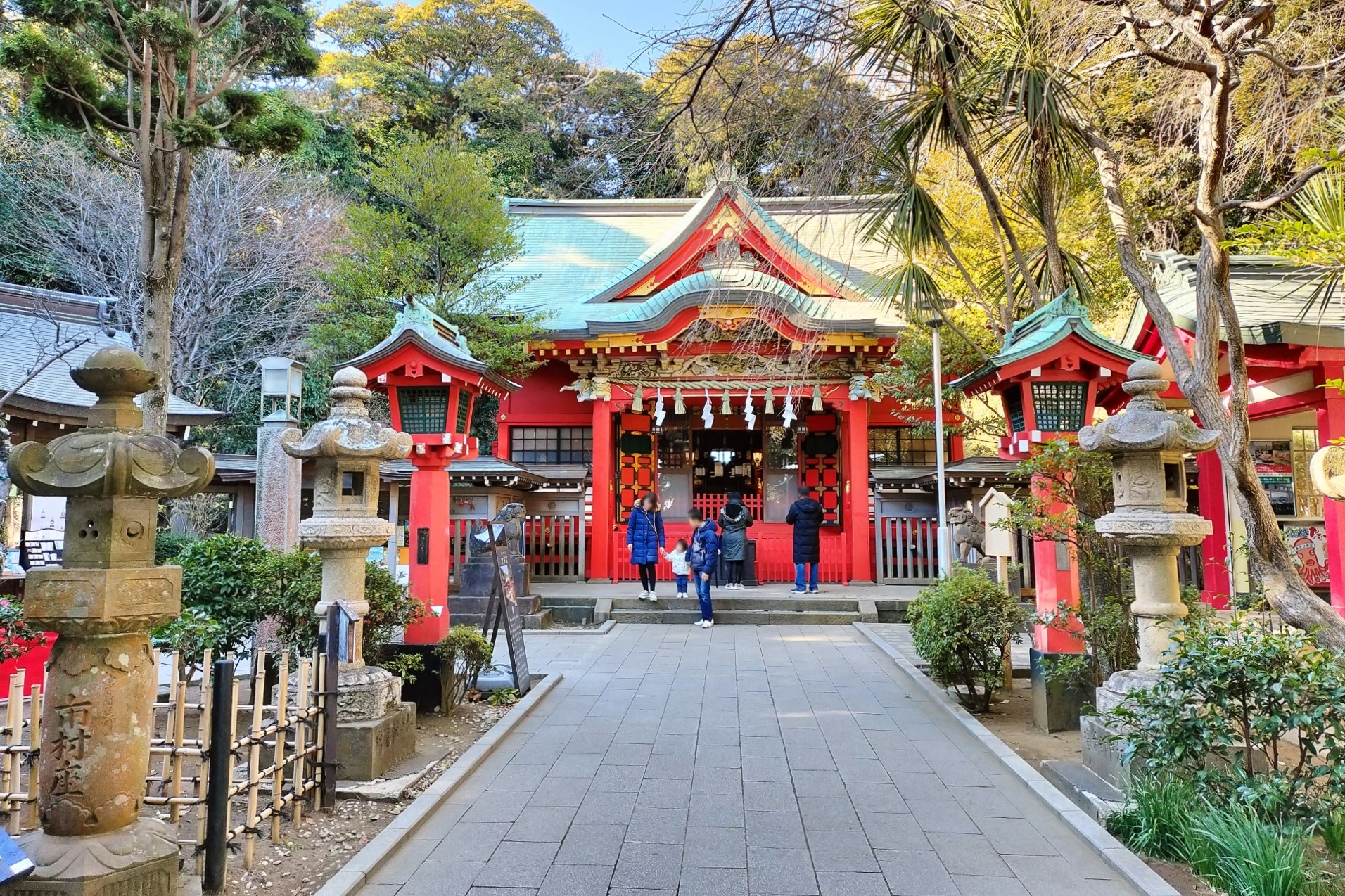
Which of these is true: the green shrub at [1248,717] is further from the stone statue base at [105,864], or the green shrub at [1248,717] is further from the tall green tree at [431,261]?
the tall green tree at [431,261]

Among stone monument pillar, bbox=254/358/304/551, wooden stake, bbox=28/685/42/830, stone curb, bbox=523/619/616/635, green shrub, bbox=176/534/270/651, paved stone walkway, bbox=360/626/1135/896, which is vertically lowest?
paved stone walkway, bbox=360/626/1135/896

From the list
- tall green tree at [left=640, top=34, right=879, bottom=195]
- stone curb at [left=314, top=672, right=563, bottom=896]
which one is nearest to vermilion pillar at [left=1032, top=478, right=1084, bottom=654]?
tall green tree at [left=640, top=34, right=879, bottom=195]

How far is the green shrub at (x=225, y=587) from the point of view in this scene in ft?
17.3

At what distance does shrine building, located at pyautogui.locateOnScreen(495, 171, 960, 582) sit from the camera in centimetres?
1301

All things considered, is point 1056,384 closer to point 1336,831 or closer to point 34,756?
point 1336,831

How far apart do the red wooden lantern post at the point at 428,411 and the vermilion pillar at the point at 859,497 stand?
8.18 metres

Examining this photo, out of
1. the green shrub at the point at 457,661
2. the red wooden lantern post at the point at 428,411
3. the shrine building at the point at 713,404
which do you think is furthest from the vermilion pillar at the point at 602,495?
the green shrub at the point at 457,661

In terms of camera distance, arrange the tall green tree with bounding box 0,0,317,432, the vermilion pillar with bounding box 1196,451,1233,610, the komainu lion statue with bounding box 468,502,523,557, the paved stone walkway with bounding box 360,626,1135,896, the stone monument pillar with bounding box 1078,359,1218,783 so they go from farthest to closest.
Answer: the vermilion pillar with bounding box 1196,451,1233,610 < the komainu lion statue with bounding box 468,502,523,557 < the tall green tree with bounding box 0,0,317,432 < the stone monument pillar with bounding box 1078,359,1218,783 < the paved stone walkway with bounding box 360,626,1135,896

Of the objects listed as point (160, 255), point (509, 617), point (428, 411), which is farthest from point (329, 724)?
point (160, 255)

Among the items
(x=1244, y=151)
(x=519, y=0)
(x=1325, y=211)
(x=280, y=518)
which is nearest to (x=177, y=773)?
(x=280, y=518)

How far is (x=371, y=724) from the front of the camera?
180 inches

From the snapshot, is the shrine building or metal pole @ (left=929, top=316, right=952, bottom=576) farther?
the shrine building

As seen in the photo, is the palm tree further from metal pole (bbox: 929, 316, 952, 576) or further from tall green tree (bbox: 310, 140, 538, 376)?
tall green tree (bbox: 310, 140, 538, 376)

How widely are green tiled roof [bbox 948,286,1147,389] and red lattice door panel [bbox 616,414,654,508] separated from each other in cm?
858
